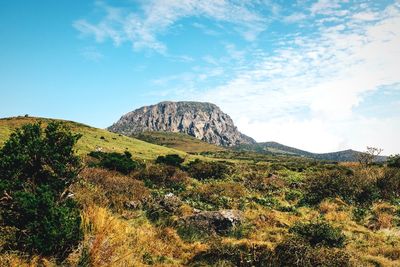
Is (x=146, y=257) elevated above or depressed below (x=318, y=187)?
below

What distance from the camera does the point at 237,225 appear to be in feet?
39.8

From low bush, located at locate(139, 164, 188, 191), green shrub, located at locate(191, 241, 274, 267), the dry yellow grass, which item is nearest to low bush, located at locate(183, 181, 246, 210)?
low bush, located at locate(139, 164, 188, 191)

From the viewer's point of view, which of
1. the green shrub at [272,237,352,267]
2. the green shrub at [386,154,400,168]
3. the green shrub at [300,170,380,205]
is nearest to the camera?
the green shrub at [272,237,352,267]

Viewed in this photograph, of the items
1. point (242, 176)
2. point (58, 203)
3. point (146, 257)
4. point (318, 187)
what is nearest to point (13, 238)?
point (58, 203)

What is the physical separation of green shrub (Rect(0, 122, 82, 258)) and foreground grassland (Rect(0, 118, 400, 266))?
0.36 metres

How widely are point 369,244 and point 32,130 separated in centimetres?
1105

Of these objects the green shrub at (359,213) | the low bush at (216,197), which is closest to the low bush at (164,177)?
the low bush at (216,197)

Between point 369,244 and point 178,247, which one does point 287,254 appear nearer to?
point 178,247

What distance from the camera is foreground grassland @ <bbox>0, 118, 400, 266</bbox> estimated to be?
8.49 metres

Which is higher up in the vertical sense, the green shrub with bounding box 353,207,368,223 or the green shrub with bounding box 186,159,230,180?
the green shrub with bounding box 186,159,230,180

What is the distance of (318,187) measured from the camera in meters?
20.0

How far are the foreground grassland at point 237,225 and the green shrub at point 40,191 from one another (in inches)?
14.3

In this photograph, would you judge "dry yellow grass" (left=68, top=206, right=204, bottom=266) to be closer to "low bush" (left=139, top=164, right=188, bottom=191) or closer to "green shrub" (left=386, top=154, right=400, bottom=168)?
"low bush" (left=139, top=164, right=188, bottom=191)

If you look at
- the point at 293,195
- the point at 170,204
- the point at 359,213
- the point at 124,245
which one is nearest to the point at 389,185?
the point at 293,195
